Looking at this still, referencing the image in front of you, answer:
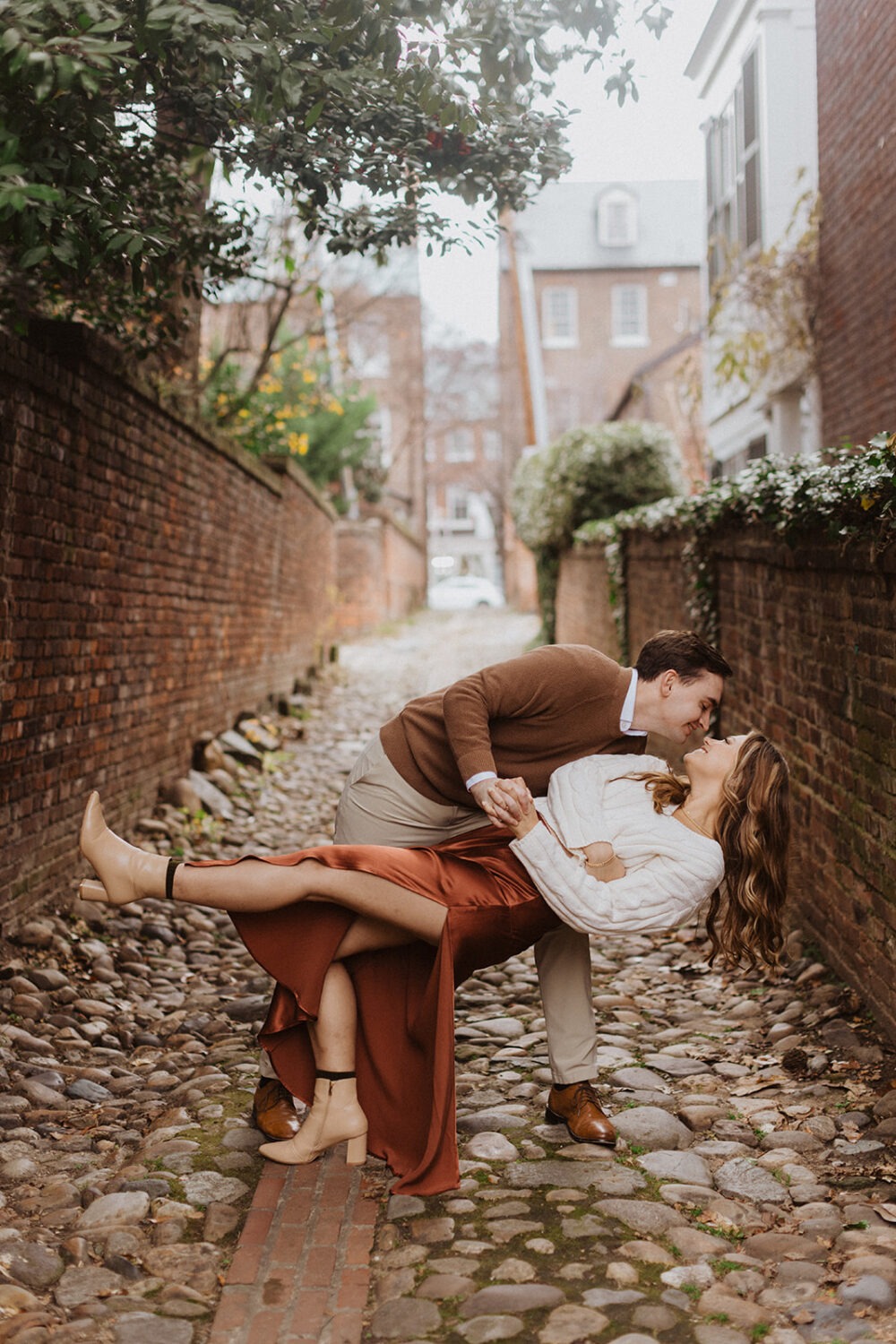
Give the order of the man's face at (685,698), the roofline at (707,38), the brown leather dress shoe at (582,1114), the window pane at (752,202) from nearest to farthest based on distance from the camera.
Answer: the man's face at (685,698) → the brown leather dress shoe at (582,1114) → the window pane at (752,202) → the roofline at (707,38)

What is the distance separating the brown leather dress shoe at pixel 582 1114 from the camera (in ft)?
12.6

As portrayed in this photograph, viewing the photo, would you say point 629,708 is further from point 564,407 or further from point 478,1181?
point 564,407

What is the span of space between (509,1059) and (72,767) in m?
2.79

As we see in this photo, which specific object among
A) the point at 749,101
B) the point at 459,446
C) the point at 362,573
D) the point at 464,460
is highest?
the point at 459,446

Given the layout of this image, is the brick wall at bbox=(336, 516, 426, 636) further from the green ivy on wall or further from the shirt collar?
the shirt collar

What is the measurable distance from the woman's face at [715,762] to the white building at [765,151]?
10.0m

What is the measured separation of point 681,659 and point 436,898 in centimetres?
99

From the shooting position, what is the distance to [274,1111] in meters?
3.94

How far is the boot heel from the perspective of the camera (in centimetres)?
361

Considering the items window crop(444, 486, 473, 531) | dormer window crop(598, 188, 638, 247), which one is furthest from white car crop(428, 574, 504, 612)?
window crop(444, 486, 473, 531)

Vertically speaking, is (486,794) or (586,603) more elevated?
(586,603)

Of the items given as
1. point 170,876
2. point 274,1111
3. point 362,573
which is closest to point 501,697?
point 170,876

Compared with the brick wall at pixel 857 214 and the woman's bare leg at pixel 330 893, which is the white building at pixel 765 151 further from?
the woman's bare leg at pixel 330 893

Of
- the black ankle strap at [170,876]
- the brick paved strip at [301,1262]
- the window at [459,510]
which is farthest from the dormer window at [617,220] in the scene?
the brick paved strip at [301,1262]
